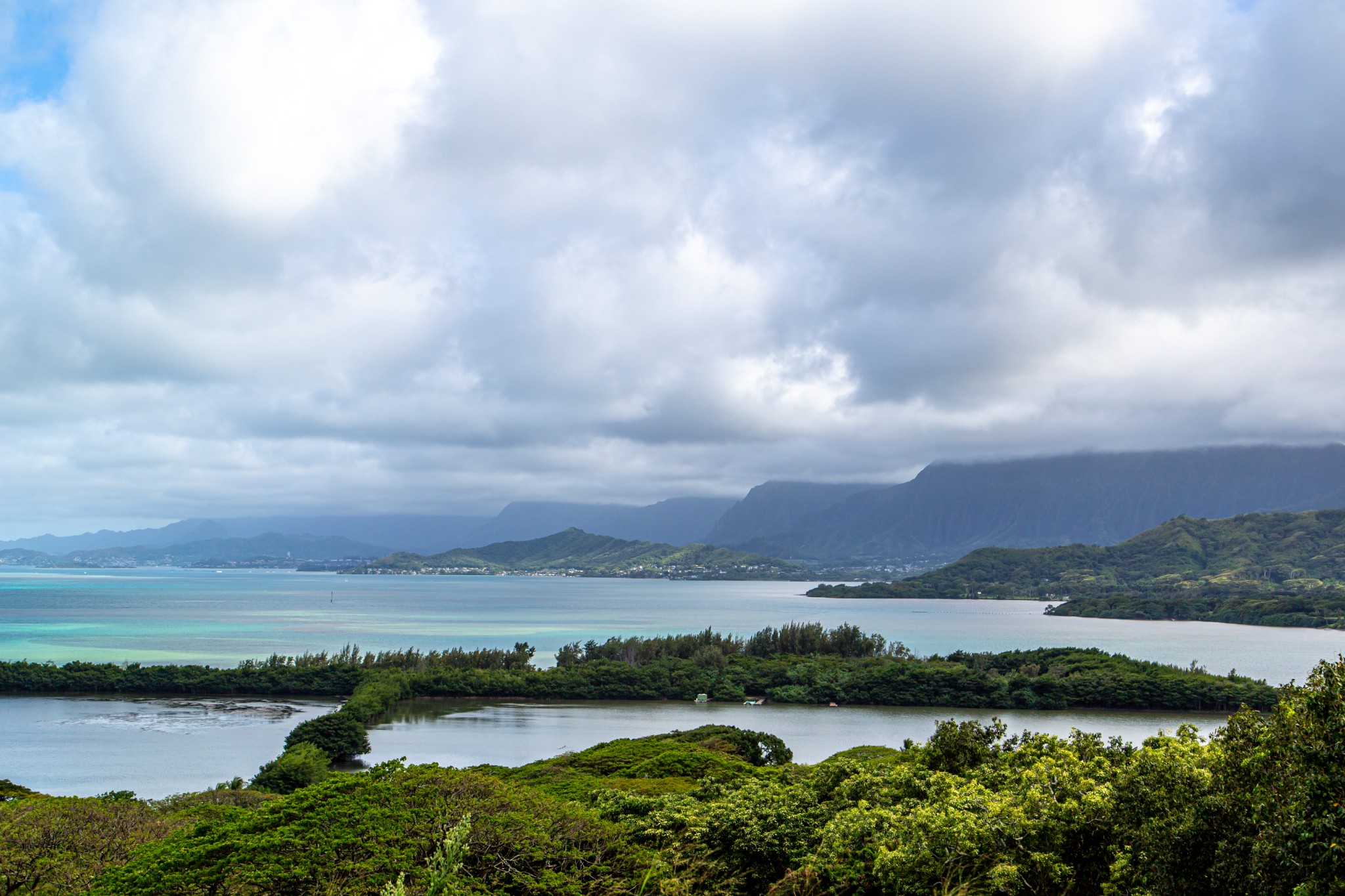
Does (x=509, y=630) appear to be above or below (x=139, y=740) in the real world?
below

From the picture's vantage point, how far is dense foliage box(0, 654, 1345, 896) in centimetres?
1002

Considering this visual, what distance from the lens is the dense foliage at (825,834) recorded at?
1002 cm

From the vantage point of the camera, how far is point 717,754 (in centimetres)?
3762

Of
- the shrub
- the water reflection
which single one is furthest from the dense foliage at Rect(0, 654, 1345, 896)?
the water reflection

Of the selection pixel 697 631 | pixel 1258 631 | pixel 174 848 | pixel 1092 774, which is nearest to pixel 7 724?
pixel 174 848

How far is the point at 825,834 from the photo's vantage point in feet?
54.3

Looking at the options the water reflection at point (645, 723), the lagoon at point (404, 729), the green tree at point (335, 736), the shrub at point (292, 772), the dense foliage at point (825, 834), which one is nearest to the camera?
the dense foliage at point (825, 834)

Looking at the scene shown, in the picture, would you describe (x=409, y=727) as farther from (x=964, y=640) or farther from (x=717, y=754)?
(x=964, y=640)

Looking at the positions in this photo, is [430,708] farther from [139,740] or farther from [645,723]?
[139,740]

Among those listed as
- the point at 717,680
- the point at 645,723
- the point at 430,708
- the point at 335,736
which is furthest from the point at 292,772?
the point at 717,680

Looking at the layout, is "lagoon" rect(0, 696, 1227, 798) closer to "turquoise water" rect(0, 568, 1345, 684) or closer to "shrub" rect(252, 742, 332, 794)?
"shrub" rect(252, 742, 332, 794)

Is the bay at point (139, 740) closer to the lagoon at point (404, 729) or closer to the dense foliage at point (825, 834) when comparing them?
the lagoon at point (404, 729)

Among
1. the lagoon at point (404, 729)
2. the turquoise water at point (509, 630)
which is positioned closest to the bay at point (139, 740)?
the lagoon at point (404, 729)

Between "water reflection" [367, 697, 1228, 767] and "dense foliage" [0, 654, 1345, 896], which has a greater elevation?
"dense foliage" [0, 654, 1345, 896]
